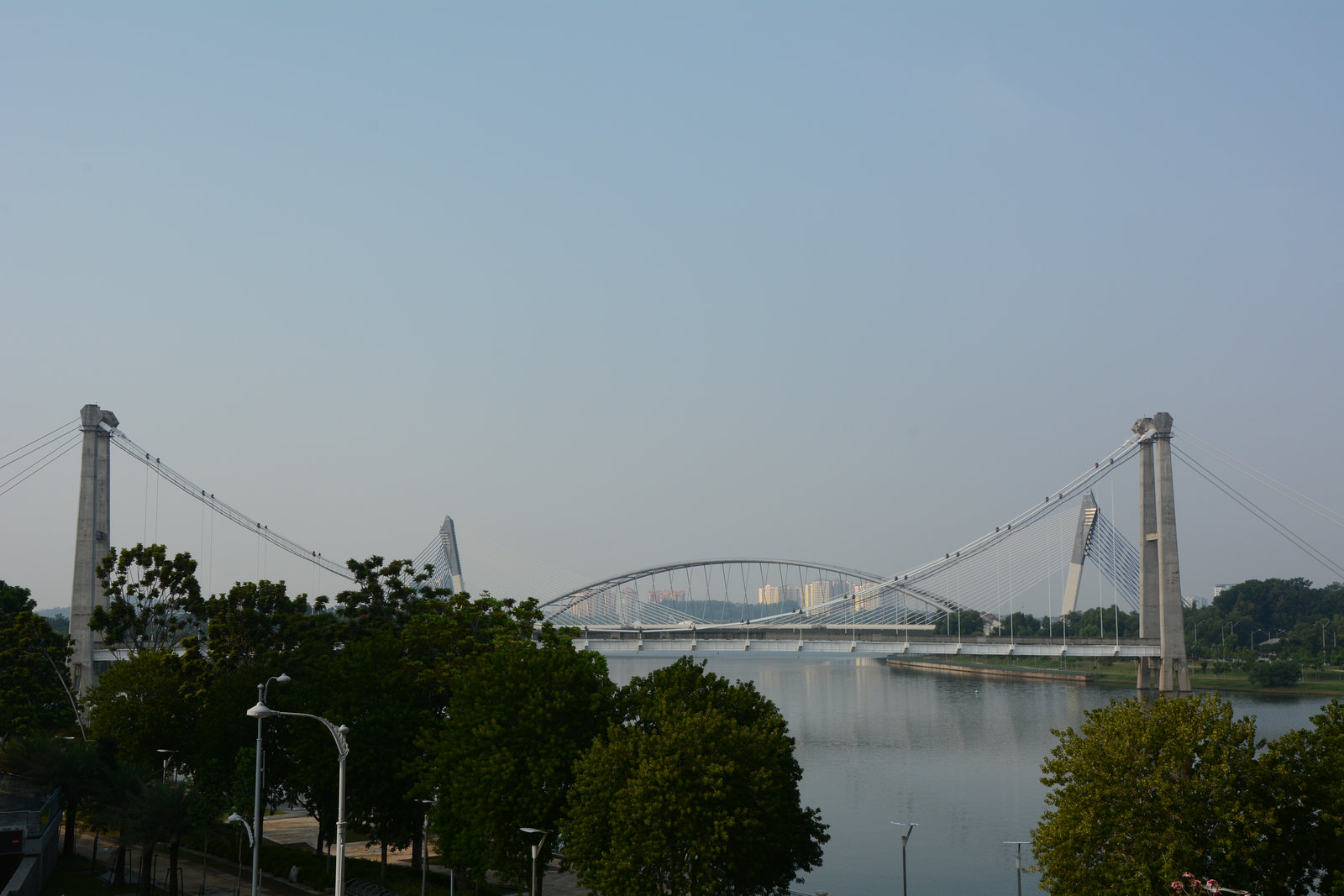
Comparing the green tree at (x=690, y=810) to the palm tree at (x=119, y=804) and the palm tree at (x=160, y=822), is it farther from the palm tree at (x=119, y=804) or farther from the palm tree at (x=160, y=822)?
the palm tree at (x=119, y=804)

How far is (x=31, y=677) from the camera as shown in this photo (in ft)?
214

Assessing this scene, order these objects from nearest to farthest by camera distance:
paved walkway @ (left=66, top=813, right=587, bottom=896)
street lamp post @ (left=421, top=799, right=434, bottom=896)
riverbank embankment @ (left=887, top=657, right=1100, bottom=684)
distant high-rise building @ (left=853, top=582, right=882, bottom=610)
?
street lamp post @ (left=421, top=799, right=434, bottom=896), paved walkway @ (left=66, top=813, right=587, bottom=896), distant high-rise building @ (left=853, top=582, right=882, bottom=610), riverbank embankment @ (left=887, top=657, right=1100, bottom=684)

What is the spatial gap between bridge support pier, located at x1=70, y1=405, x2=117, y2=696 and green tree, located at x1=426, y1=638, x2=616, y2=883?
49447 millimetres

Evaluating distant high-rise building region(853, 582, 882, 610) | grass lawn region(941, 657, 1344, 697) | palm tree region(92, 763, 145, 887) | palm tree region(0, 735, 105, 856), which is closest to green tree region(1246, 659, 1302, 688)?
grass lawn region(941, 657, 1344, 697)

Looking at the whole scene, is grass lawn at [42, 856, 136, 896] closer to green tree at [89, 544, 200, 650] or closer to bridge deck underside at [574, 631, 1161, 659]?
green tree at [89, 544, 200, 650]

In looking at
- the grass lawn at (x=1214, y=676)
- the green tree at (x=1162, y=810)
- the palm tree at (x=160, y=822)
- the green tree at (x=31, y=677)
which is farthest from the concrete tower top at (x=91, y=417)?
the grass lawn at (x=1214, y=676)

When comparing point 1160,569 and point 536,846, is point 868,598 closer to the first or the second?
point 1160,569

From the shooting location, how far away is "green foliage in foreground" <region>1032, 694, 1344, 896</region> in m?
27.7

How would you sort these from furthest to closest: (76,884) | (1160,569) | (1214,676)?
(1214,676) < (1160,569) < (76,884)

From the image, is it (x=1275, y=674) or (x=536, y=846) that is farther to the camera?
(x=1275, y=674)

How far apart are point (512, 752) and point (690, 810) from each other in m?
9.31

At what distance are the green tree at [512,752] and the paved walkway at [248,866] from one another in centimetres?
316

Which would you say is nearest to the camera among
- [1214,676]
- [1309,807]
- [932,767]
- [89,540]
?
[1309,807]

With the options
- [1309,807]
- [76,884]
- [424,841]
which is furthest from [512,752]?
[1309,807]
